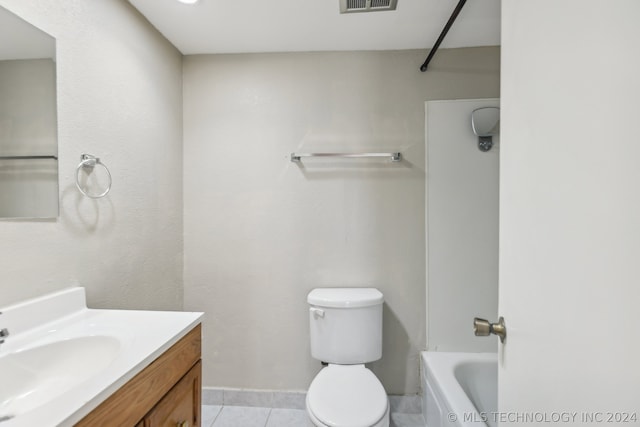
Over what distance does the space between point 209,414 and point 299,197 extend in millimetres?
1467

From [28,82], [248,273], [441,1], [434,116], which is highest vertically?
[441,1]

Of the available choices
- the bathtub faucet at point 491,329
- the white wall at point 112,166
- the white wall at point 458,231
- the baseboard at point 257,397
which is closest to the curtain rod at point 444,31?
the white wall at point 458,231

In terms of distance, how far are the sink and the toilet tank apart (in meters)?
1.06

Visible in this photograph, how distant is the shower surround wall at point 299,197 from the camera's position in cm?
195

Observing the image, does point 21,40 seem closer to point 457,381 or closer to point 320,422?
point 320,422

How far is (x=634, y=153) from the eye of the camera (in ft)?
1.35

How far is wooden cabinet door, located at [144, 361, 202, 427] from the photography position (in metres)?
0.88

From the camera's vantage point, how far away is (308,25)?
5.58 feet

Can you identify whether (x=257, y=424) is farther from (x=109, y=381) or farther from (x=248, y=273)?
(x=109, y=381)

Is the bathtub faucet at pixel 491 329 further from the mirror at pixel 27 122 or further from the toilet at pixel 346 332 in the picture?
the mirror at pixel 27 122

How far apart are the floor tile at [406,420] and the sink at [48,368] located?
5.32ft

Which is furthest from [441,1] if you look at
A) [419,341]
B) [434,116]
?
[419,341]

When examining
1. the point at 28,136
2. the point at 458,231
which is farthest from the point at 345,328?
the point at 28,136

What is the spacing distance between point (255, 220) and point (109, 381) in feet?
4.44
